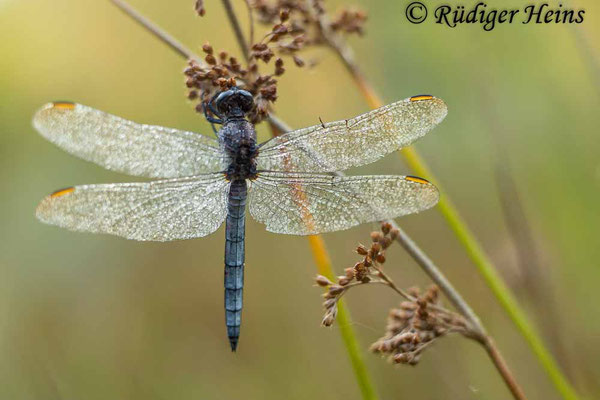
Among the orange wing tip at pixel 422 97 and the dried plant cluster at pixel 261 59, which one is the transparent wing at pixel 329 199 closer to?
the orange wing tip at pixel 422 97

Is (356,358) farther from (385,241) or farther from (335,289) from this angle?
(385,241)

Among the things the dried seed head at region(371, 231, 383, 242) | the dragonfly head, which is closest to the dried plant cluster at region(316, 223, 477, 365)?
the dried seed head at region(371, 231, 383, 242)

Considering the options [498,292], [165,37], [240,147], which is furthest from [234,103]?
[498,292]

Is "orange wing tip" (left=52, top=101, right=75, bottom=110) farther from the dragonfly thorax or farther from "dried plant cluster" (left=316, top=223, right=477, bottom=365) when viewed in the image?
"dried plant cluster" (left=316, top=223, right=477, bottom=365)

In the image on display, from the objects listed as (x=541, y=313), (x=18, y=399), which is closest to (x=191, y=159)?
(x=541, y=313)

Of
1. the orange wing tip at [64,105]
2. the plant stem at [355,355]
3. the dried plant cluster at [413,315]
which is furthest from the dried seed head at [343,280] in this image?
the orange wing tip at [64,105]
